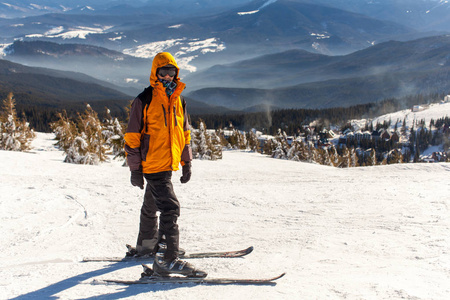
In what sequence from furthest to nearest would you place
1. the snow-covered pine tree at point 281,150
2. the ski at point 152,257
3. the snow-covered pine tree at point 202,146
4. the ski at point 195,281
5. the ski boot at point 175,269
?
the snow-covered pine tree at point 281,150 → the snow-covered pine tree at point 202,146 → the ski at point 152,257 → the ski boot at point 175,269 → the ski at point 195,281

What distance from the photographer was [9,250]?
5.95 metres

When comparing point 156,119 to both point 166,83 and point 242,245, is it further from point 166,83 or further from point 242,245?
point 242,245

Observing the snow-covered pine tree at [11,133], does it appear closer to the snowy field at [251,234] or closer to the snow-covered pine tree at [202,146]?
the snow-covered pine tree at [202,146]

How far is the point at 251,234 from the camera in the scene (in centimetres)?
695

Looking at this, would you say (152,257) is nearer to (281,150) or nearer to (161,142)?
(161,142)

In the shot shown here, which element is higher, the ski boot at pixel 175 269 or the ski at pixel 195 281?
the ski boot at pixel 175 269

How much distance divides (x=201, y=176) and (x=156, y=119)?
31.6 ft

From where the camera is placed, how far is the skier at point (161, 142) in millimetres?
4824

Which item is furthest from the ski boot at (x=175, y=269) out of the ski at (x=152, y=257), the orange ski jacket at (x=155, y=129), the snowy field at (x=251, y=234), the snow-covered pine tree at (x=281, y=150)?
the snow-covered pine tree at (x=281, y=150)

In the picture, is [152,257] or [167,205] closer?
[167,205]

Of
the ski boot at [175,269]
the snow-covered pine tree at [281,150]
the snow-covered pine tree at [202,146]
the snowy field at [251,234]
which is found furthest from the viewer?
the snow-covered pine tree at [281,150]

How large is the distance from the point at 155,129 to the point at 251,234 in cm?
326

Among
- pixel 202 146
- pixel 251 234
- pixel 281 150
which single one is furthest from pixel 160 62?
pixel 281 150

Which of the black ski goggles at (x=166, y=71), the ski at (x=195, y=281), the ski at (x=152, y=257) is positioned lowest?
the ski at (x=195, y=281)
